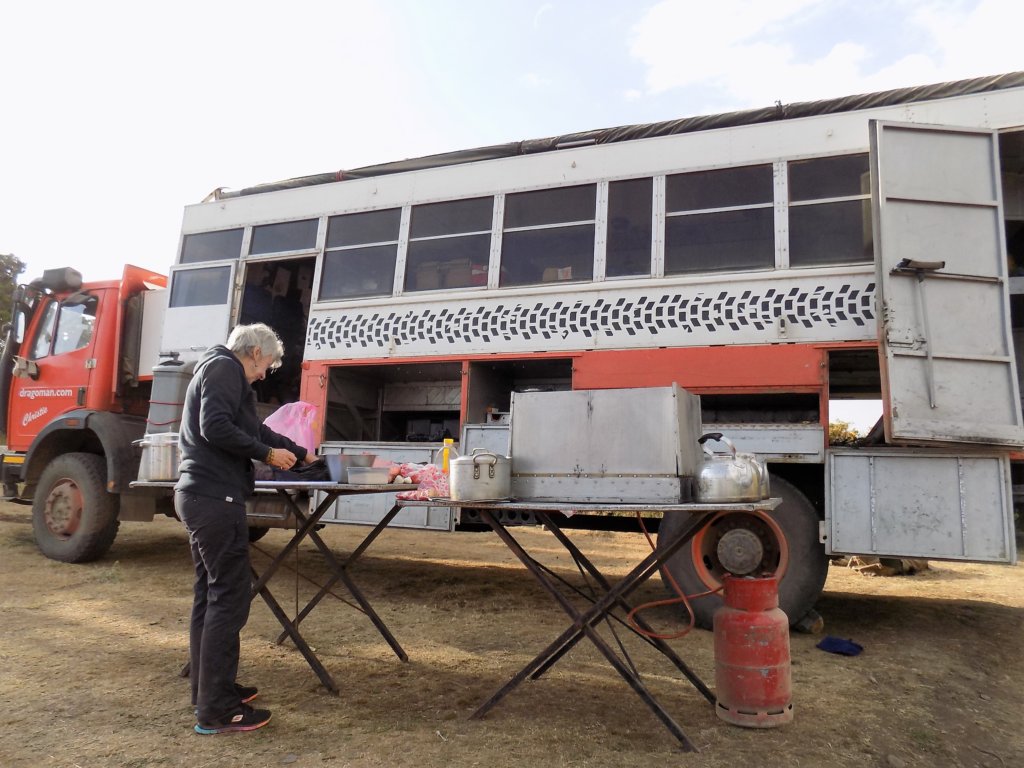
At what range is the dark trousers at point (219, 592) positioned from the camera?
111 inches

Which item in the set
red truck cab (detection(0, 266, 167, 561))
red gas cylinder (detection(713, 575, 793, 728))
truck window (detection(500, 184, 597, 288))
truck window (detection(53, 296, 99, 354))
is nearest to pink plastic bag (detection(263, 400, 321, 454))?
truck window (detection(500, 184, 597, 288))

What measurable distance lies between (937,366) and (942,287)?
0.50 meters

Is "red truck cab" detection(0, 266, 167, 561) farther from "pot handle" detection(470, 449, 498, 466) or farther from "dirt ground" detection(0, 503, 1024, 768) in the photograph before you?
"pot handle" detection(470, 449, 498, 466)

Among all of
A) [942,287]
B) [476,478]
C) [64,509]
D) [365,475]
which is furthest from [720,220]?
[64,509]

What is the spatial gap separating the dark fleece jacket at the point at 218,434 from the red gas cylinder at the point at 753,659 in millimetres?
2255

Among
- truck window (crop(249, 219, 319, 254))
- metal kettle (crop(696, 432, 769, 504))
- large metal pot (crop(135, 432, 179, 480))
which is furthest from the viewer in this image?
truck window (crop(249, 219, 319, 254))

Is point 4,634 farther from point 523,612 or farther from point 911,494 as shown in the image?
point 911,494

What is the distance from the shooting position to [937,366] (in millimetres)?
4047

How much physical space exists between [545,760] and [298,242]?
17.0 feet

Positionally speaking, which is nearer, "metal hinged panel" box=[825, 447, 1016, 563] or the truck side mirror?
"metal hinged panel" box=[825, 447, 1016, 563]

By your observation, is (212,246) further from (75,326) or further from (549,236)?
(549,236)

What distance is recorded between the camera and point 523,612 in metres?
5.20

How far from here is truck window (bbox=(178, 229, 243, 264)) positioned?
6699mm

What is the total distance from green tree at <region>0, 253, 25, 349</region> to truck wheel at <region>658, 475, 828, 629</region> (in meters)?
21.6
